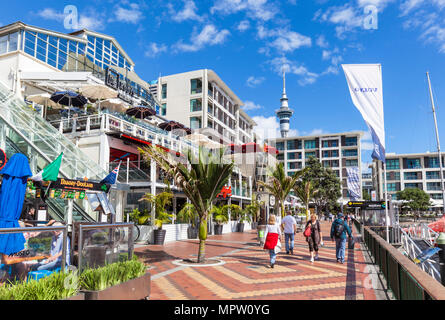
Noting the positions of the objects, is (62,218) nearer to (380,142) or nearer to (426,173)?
(380,142)

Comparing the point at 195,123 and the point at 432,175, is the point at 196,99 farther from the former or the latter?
the point at 432,175

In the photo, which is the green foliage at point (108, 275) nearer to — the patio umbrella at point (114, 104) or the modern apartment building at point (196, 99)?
the patio umbrella at point (114, 104)

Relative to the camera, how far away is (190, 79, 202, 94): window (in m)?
43.3

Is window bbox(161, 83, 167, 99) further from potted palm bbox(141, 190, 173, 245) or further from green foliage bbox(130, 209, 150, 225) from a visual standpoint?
potted palm bbox(141, 190, 173, 245)

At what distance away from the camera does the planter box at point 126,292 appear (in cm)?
404

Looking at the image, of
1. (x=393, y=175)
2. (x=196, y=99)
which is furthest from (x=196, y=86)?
(x=393, y=175)

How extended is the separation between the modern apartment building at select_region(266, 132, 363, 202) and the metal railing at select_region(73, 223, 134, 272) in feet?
250

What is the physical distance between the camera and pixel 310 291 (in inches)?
255

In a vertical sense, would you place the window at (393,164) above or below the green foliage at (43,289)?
above

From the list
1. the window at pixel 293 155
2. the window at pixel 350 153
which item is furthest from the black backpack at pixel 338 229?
the window at pixel 293 155

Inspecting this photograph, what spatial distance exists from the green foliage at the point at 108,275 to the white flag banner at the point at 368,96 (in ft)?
27.6

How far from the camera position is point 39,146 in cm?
1275

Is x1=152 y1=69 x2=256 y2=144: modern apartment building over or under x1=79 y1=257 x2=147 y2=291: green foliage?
over

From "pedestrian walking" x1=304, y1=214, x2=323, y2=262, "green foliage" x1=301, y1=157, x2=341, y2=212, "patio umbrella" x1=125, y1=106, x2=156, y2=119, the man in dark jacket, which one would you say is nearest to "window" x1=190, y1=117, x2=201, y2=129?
"green foliage" x1=301, y1=157, x2=341, y2=212
